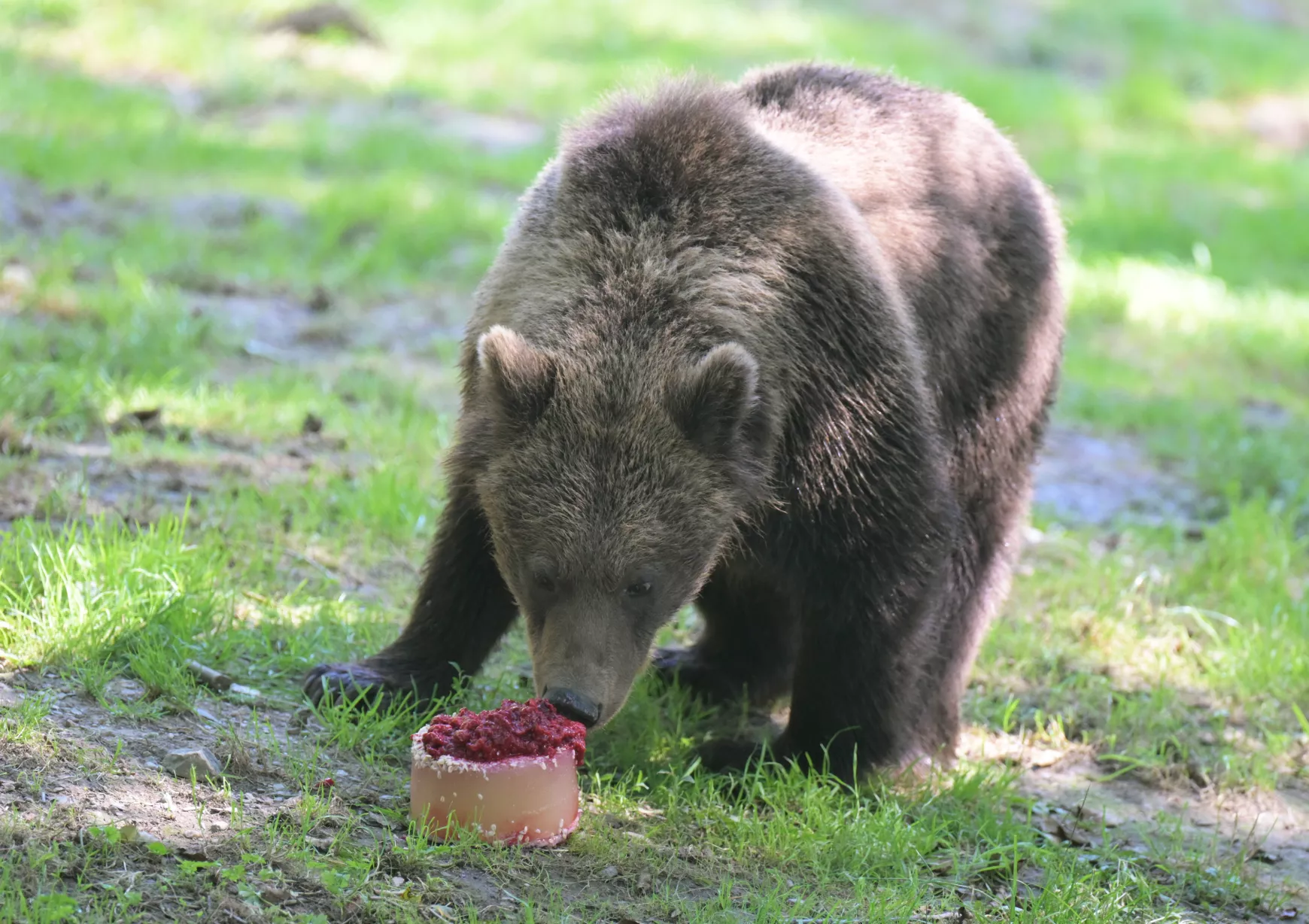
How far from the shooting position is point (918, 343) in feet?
16.1

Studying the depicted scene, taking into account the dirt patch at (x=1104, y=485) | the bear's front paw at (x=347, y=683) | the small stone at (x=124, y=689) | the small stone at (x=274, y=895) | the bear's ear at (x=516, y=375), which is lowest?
the dirt patch at (x=1104, y=485)

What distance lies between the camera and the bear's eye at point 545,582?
4.07 metres

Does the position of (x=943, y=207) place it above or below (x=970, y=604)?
above

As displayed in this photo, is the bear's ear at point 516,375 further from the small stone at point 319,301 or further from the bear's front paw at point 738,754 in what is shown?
the small stone at point 319,301

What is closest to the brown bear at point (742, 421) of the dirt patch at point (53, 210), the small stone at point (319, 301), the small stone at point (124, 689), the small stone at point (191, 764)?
the small stone at point (124, 689)

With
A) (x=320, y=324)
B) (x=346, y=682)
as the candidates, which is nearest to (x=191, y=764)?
(x=346, y=682)

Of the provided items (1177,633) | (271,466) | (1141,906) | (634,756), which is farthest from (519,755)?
(1177,633)

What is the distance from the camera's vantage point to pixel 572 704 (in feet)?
12.9

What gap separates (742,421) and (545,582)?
71cm

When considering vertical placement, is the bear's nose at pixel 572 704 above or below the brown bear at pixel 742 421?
below

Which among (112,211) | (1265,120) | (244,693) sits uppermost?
(1265,120)

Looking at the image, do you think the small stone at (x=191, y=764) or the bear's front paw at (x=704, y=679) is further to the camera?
the bear's front paw at (x=704, y=679)

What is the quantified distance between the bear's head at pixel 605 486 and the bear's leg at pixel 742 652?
121cm

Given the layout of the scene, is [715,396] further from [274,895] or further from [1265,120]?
[1265,120]
